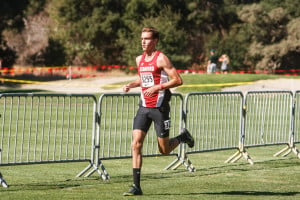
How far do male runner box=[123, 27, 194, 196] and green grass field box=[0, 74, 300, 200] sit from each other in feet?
2.09

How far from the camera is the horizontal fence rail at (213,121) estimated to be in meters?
14.0

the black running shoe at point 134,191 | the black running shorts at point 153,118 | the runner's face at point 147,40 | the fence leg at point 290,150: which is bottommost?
the fence leg at point 290,150

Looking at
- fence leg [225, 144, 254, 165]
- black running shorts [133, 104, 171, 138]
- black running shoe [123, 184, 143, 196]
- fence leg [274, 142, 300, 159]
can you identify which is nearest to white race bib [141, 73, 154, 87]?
black running shorts [133, 104, 171, 138]

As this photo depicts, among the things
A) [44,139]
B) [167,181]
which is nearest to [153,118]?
[167,181]

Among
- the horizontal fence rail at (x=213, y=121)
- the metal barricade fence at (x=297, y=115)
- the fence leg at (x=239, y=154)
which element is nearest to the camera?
the horizontal fence rail at (x=213, y=121)

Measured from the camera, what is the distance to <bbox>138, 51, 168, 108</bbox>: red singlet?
1035 centimetres

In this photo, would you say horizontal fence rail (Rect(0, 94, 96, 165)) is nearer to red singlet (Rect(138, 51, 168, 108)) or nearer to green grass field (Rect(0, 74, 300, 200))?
green grass field (Rect(0, 74, 300, 200))

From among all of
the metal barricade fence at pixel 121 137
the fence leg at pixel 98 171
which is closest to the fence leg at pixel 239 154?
the metal barricade fence at pixel 121 137

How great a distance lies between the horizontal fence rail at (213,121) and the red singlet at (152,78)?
339cm

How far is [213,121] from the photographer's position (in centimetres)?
1438

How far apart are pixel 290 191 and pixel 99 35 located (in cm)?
4982

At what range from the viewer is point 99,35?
2359 inches

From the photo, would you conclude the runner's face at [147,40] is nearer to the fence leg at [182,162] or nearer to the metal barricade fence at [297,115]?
the fence leg at [182,162]

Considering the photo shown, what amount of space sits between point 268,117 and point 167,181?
14.3 ft
